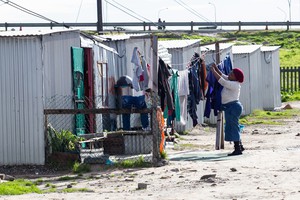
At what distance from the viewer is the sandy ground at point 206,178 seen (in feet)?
45.6

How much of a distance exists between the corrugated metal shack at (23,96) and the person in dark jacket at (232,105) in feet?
12.8

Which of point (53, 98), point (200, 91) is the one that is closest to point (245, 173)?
point (53, 98)

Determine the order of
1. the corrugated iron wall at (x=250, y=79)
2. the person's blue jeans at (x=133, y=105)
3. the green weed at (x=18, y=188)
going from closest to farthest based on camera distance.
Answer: the green weed at (x=18, y=188) → the person's blue jeans at (x=133, y=105) → the corrugated iron wall at (x=250, y=79)

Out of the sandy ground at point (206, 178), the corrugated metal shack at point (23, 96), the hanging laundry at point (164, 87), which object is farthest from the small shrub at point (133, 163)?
the hanging laundry at point (164, 87)

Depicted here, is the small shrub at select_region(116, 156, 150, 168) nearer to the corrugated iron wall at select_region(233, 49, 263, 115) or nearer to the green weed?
the green weed

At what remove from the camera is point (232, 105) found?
64.4 ft

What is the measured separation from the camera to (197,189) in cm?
1439

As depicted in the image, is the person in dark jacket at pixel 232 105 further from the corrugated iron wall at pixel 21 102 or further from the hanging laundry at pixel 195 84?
the corrugated iron wall at pixel 21 102

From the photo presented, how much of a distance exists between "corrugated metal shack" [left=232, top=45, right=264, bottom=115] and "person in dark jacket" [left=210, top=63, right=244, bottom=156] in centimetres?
1352

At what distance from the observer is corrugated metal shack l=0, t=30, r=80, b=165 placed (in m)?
17.9

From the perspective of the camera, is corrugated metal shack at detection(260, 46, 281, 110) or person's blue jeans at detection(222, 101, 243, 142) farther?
corrugated metal shack at detection(260, 46, 281, 110)

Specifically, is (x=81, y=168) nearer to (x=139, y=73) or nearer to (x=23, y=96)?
(x=23, y=96)

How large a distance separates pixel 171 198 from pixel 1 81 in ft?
18.8

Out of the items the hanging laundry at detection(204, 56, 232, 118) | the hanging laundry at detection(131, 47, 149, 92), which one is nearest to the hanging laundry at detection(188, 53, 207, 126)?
the hanging laundry at detection(204, 56, 232, 118)
